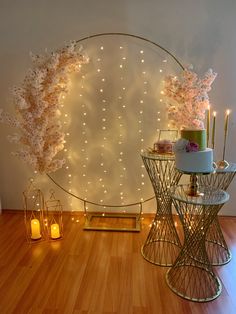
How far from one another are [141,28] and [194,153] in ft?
4.92

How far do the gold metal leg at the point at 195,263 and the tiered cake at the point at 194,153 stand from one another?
0.77 ft

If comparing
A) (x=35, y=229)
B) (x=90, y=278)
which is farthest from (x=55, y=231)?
(x=90, y=278)

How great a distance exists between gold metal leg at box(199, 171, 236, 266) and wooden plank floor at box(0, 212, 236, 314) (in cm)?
7

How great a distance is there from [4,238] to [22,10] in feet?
7.10

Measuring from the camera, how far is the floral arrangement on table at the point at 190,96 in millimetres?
2404

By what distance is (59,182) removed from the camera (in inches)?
120

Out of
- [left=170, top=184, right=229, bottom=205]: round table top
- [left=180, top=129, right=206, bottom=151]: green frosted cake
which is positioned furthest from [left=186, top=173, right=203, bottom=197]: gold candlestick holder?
[left=180, top=129, right=206, bottom=151]: green frosted cake

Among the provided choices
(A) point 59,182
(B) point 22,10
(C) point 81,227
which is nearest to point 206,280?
(C) point 81,227

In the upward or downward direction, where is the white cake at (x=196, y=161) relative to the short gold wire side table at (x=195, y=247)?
upward

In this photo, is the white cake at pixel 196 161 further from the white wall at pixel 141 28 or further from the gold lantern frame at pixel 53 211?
the gold lantern frame at pixel 53 211

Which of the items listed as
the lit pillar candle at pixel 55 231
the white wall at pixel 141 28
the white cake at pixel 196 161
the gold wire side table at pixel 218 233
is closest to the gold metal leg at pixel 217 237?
the gold wire side table at pixel 218 233

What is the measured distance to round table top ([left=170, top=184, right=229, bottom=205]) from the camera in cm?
179

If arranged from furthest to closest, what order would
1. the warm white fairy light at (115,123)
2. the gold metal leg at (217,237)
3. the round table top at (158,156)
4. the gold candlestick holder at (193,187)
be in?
the warm white fairy light at (115,123) < the gold metal leg at (217,237) < the round table top at (158,156) < the gold candlestick holder at (193,187)

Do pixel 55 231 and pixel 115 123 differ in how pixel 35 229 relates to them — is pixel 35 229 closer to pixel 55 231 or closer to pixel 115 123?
pixel 55 231
